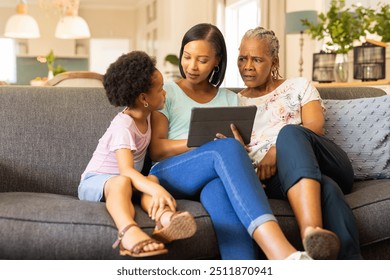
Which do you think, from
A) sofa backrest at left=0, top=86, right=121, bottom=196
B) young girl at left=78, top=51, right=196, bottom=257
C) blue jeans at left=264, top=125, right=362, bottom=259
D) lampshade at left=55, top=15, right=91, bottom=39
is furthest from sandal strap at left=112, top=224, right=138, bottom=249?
lampshade at left=55, top=15, right=91, bottom=39

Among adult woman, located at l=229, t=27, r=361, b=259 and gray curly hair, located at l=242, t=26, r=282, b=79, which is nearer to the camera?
adult woman, located at l=229, t=27, r=361, b=259

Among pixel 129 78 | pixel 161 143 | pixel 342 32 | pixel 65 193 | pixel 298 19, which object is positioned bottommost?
pixel 65 193

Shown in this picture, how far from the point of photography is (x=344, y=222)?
1.93m

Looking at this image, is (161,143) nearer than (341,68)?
Yes

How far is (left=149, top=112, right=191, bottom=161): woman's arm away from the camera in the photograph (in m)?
2.27

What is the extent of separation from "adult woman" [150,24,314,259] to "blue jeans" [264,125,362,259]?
0.15 metres

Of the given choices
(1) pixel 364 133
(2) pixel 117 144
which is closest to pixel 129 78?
(2) pixel 117 144

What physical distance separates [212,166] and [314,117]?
0.58m

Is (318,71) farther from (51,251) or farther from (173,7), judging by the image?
(173,7)

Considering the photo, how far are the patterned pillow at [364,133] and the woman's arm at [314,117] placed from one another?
17 cm

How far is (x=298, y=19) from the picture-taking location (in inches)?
208

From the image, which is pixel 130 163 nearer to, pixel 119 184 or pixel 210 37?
pixel 119 184

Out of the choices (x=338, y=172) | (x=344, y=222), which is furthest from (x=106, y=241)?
(x=338, y=172)

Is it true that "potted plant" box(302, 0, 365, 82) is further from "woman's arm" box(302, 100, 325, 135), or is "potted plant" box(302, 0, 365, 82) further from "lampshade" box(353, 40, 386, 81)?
"woman's arm" box(302, 100, 325, 135)
